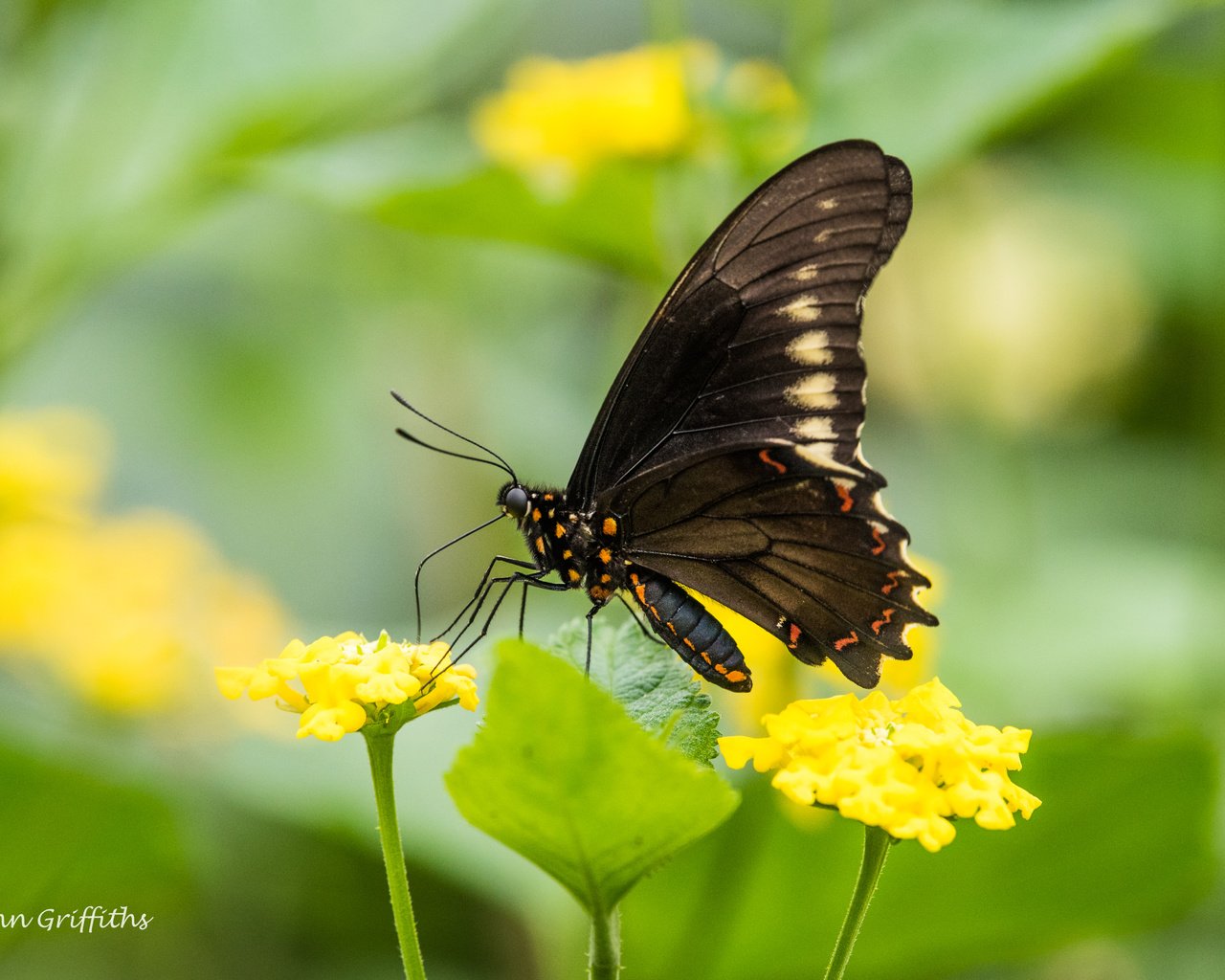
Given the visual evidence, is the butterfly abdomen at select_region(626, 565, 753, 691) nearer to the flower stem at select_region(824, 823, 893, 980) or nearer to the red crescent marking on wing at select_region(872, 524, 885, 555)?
the red crescent marking on wing at select_region(872, 524, 885, 555)

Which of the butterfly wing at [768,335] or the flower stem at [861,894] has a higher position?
the butterfly wing at [768,335]

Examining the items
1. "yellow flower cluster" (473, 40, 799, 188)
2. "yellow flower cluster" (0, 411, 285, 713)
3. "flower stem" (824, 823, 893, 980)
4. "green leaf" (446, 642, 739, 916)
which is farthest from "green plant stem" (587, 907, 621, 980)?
"yellow flower cluster" (0, 411, 285, 713)

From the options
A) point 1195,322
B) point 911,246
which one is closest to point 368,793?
point 911,246

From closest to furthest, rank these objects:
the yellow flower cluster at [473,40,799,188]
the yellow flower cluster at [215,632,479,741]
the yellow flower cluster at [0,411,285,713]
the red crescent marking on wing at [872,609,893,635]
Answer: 1. the yellow flower cluster at [215,632,479,741]
2. the red crescent marking on wing at [872,609,893,635]
3. the yellow flower cluster at [473,40,799,188]
4. the yellow flower cluster at [0,411,285,713]

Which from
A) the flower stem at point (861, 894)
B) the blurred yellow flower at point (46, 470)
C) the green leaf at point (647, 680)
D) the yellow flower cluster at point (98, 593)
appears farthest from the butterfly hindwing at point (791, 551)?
the blurred yellow flower at point (46, 470)

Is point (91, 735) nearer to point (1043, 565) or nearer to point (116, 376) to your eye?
point (116, 376)

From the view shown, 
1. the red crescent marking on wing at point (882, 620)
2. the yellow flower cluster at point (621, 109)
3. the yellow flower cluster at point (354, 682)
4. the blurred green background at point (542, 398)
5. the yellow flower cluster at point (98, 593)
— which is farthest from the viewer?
the yellow flower cluster at point (98, 593)

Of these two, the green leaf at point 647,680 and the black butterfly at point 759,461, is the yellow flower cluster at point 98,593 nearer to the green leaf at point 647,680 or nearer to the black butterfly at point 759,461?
the black butterfly at point 759,461
